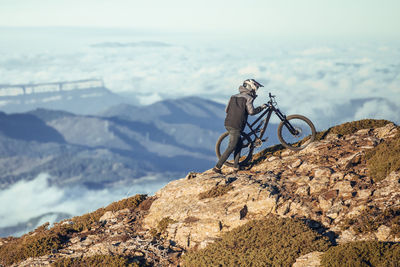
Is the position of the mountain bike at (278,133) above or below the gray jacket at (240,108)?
below

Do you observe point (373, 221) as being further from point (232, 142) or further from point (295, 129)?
point (295, 129)

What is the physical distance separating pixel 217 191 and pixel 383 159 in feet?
21.7

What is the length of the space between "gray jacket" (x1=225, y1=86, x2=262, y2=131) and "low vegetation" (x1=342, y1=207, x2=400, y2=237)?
5.72m

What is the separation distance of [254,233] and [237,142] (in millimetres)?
5028

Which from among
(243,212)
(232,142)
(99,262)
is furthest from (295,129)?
(99,262)

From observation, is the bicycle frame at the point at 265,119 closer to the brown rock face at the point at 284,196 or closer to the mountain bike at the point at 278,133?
the mountain bike at the point at 278,133

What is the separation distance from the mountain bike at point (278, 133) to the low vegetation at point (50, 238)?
4843 millimetres

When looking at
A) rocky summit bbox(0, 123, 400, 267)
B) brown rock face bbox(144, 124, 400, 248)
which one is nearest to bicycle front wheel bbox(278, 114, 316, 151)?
brown rock face bbox(144, 124, 400, 248)

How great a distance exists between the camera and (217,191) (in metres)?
15.1

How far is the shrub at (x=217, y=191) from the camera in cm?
1501

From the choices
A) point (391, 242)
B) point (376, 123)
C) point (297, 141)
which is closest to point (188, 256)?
point (391, 242)

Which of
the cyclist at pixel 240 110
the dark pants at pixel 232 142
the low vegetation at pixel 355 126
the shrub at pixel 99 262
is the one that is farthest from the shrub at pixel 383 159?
the shrub at pixel 99 262

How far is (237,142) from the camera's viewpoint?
1667cm

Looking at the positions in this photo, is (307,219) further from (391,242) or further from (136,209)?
(136,209)
